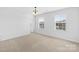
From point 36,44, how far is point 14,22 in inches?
25.1

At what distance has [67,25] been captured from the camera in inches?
85.4

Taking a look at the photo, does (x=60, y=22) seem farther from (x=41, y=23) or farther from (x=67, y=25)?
(x=41, y=23)

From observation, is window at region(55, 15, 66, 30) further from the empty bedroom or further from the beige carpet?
the beige carpet

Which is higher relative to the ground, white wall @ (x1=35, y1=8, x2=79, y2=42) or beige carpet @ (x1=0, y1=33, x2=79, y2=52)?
white wall @ (x1=35, y1=8, x2=79, y2=42)

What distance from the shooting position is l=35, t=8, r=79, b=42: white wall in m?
2.15

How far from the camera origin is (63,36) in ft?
7.11

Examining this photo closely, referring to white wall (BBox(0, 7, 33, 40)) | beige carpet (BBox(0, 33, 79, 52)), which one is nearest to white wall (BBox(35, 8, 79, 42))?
beige carpet (BBox(0, 33, 79, 52))

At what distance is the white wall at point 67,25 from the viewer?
2.15 m

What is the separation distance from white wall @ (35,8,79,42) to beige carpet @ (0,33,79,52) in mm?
103

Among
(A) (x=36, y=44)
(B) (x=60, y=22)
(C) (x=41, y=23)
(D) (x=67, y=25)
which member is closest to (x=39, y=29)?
(C) (x=41, y=23)

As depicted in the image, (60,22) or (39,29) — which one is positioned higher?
(60,22)
